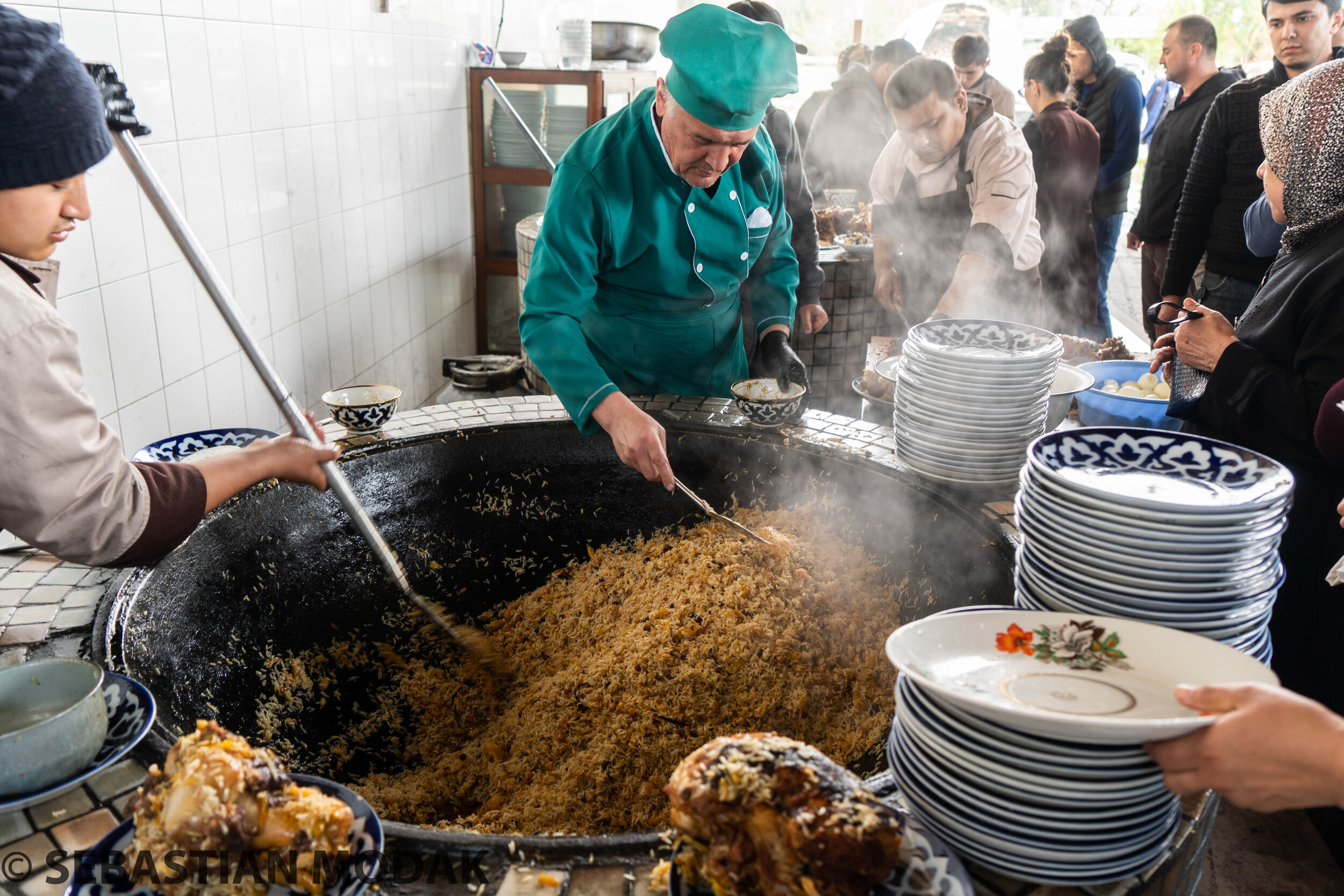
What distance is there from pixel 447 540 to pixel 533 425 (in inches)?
14.5

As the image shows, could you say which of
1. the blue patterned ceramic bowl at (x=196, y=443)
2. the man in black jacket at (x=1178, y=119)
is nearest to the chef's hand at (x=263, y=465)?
the blue patterned ceramic bowl at (x=196, y=443)

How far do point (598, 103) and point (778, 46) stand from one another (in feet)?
11.3

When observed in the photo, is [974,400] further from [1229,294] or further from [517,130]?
[517,130]

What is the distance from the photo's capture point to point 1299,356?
1740 millimetres

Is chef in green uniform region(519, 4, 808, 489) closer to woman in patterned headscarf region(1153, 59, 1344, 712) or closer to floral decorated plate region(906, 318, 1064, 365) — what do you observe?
floral decorated plate region(906, 318, 1064, 365)

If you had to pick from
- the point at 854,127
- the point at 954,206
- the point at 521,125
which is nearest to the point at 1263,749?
the point at 954,206

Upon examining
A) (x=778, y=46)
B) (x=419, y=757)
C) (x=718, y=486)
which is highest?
(x=778, y=46)

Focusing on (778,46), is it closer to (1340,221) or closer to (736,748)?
(1340,221)

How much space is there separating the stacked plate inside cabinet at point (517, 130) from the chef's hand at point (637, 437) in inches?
143

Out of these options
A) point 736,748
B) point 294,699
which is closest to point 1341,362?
point 736,748

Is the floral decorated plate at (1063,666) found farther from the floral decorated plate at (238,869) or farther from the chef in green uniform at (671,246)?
the chef in green uniform at (671,246)

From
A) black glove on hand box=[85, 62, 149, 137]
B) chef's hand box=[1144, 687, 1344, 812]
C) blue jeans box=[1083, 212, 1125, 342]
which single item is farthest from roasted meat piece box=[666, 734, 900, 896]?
blue jeans box=[1083, 212, 1125, 342]

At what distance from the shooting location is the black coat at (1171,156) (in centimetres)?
457

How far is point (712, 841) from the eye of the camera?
81 cm
